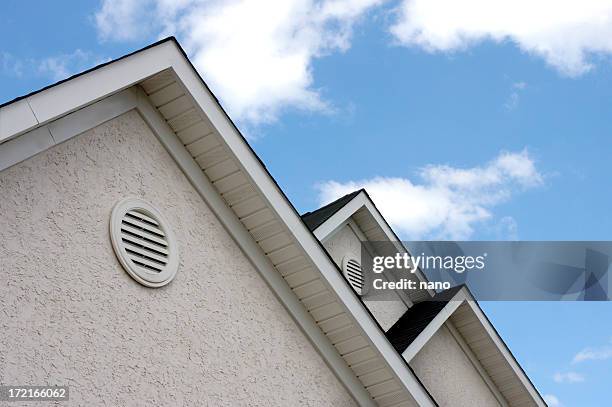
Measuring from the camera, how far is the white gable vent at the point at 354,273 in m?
12.8

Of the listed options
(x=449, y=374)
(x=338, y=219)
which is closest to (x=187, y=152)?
(x=338, y=219)

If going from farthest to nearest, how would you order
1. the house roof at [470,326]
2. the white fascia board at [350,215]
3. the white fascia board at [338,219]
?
the house roof at [470,326] < the white fascia board at [350,215] < the white fascia board at [338,219]

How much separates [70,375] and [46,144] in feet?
6.15

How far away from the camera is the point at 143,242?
7223 millimetres

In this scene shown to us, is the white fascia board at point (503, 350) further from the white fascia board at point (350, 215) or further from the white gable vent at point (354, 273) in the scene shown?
the white gable vent at point (354, 273)

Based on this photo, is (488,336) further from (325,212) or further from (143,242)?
(143,242)

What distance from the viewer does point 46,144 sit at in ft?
22.1

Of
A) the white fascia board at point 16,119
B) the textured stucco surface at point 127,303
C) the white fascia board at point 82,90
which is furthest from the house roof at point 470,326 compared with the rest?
the white fascia board at point 16,119

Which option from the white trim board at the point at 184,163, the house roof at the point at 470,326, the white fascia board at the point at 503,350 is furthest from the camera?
the white fascia board at the point at 503,350

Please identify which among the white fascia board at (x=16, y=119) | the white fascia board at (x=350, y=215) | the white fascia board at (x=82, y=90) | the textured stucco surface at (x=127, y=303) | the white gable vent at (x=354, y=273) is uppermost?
the white fascia board at (x=350, y=215)

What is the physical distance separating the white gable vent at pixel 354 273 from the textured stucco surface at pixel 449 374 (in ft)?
4.54

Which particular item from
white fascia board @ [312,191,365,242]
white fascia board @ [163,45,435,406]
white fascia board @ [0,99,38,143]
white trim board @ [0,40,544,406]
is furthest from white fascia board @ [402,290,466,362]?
white fascia board @ [0,99,38,143]

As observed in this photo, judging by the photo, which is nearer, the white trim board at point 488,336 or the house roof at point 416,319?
the house roof at point 416,319

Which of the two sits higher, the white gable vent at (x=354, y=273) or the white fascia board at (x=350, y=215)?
the white fascia board at (x=350, y=215)
